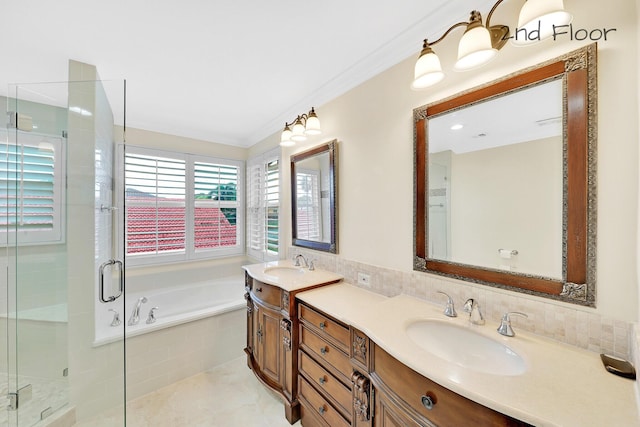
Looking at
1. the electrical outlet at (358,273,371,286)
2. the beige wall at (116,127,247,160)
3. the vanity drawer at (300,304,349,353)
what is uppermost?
the beige wall at (116,127,247,160)

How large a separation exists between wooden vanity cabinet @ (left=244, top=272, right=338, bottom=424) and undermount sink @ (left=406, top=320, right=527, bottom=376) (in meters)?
0.80

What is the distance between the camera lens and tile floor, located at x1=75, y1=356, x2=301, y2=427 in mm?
1661

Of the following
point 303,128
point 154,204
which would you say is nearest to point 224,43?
point 303,128

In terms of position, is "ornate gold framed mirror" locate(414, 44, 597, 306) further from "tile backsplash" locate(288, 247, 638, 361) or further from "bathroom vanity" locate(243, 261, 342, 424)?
"bathroom vanity" locate(243, 261, 342, 424)

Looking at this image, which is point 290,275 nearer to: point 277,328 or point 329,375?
point 277,328

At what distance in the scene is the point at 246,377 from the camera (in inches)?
83.4

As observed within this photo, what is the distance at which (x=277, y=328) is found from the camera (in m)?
1.74

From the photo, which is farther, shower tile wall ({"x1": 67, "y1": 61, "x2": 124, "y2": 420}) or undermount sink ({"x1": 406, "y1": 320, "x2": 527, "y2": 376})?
shower tile wall ({"x1": 67, "y1": 61, "x2": 124, "y2": 420})

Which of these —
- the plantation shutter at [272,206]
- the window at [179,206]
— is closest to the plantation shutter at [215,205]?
the window at [179,206]

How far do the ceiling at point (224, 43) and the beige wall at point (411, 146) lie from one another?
0.55 feet

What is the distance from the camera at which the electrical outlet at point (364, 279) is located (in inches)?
67.4

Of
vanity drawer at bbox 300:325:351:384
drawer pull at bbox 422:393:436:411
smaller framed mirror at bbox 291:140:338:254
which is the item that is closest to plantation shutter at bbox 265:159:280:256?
smaller framed mirror at bbox 291:140:338:254

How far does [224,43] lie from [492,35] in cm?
149

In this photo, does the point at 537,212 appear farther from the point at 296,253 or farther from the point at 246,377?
the point at 246,377
